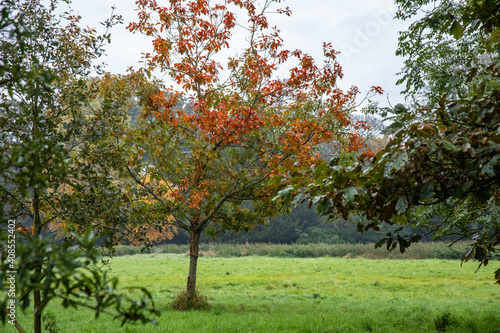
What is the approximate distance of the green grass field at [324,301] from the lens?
7.87 m

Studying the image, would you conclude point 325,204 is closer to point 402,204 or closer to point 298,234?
point 402,204

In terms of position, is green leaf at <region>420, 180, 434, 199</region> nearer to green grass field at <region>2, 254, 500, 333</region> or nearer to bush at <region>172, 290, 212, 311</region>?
green grass field at <region>2, 254, 500, 333</region>

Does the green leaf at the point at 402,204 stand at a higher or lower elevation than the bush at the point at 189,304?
higher

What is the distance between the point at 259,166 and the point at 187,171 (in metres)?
1.77

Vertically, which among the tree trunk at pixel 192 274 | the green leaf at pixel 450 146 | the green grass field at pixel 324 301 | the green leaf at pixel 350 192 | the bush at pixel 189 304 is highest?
the green leaf at pixel 450 146

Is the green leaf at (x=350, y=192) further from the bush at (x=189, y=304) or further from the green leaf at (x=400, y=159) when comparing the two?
the bush at (x=189, y=304)

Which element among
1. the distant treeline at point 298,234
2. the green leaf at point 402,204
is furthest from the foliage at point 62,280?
Result: the distant treeline at point 298,234

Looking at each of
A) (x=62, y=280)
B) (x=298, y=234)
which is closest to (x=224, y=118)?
(x=62, y=280)

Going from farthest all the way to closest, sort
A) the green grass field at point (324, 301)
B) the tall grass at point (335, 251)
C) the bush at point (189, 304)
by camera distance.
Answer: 1. the tall grass at point (335, 251)
2. the bush at point (189, 304)
3. the green grass field at point (324, 301)

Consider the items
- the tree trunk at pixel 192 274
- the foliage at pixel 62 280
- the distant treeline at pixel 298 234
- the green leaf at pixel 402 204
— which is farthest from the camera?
the distant treeline at pixel 298 234

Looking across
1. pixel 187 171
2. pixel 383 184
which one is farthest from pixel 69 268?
pixel 187 171

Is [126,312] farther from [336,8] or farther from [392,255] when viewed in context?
[392,255]

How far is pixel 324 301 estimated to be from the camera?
11539mm

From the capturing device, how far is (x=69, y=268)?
1.42 m
